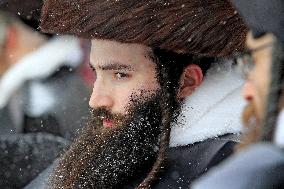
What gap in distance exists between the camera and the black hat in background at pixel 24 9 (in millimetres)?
2511

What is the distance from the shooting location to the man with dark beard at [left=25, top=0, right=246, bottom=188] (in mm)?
1547

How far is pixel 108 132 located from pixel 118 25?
0.94 feet

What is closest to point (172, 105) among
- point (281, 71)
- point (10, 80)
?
point (281, 71)

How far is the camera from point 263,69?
97 cm

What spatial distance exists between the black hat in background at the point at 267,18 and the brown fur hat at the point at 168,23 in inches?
17.4

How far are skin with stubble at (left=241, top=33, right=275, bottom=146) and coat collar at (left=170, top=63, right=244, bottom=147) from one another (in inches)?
20.0

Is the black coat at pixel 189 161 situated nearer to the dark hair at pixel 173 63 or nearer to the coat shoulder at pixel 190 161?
the coat shoulder at pixel 190 161

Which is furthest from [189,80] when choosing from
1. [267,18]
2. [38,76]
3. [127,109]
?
[38,76]

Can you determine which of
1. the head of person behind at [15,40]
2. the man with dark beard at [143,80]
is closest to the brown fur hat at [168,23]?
the man with dark beard at [143,80]

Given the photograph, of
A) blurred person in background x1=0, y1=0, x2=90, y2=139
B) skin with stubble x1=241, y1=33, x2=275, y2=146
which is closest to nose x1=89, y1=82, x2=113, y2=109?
skin with stubble x1=241, y1=33, x2=275, y2=146

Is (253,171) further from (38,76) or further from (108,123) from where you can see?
(38,76)

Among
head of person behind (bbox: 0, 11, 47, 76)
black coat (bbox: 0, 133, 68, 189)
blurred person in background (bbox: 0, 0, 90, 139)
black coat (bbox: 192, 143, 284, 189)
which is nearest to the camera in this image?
black coat (bbox: 192, 143, 284, 189)

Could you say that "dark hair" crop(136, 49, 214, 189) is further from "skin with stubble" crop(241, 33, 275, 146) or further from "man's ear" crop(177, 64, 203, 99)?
"skin with stubble" crop(241, 33, 275, 146)

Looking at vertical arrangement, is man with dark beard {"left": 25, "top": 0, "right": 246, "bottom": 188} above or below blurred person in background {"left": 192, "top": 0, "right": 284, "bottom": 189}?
below
